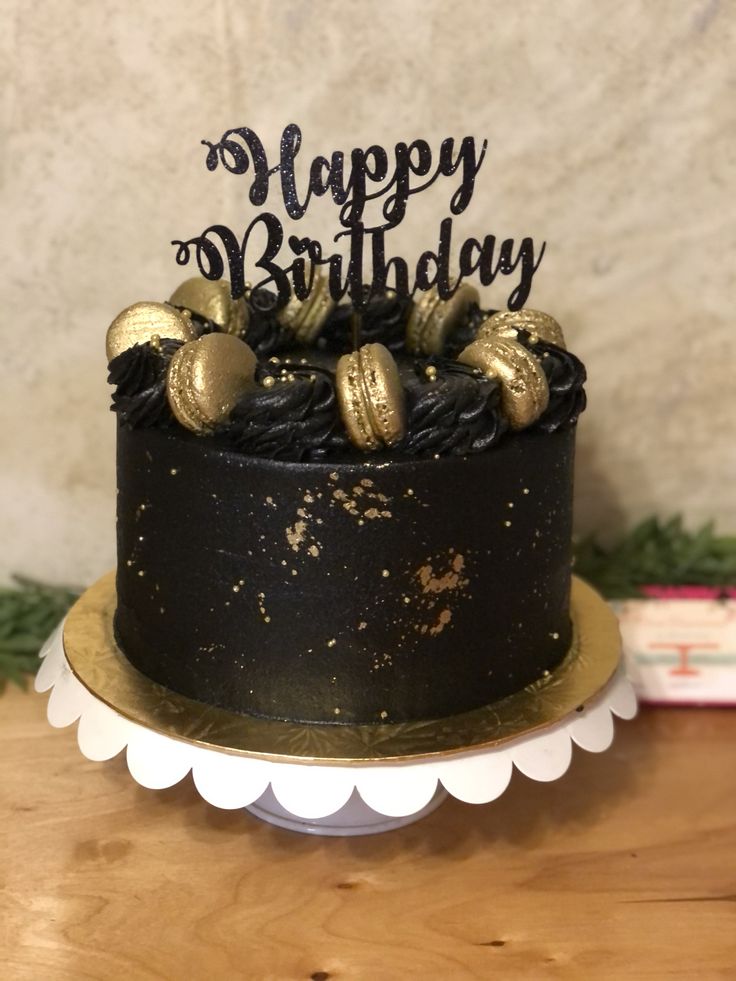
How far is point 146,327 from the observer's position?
50.0 inches

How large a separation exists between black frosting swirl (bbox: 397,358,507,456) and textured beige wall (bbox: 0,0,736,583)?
2.23 ft

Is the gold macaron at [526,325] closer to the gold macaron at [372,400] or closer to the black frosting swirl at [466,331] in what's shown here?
the black frosting swirl at [466,331]

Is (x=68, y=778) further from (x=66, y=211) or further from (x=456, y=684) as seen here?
(x=66, y=211)

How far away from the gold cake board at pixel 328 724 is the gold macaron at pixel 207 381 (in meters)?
0.32

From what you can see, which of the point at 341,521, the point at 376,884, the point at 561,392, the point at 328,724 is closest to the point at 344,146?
the point at 561,392

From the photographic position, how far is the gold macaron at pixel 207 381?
3.65 ft

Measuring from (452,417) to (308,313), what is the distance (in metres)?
0.40

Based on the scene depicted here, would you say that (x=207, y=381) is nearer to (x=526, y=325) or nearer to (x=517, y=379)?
(x=517, y=379)

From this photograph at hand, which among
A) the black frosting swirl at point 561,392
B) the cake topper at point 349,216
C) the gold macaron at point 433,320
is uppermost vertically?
the cake topper at point 349,216

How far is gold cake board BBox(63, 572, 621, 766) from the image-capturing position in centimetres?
113

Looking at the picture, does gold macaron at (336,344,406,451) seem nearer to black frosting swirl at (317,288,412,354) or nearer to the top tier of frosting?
the top tier of frosting

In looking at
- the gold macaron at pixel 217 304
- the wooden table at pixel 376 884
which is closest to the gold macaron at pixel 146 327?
the gold macaron at pixel 217 304

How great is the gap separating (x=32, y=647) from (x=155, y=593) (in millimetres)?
630

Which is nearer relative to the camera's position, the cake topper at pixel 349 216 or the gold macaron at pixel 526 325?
the cake topper at pixel 349 216
